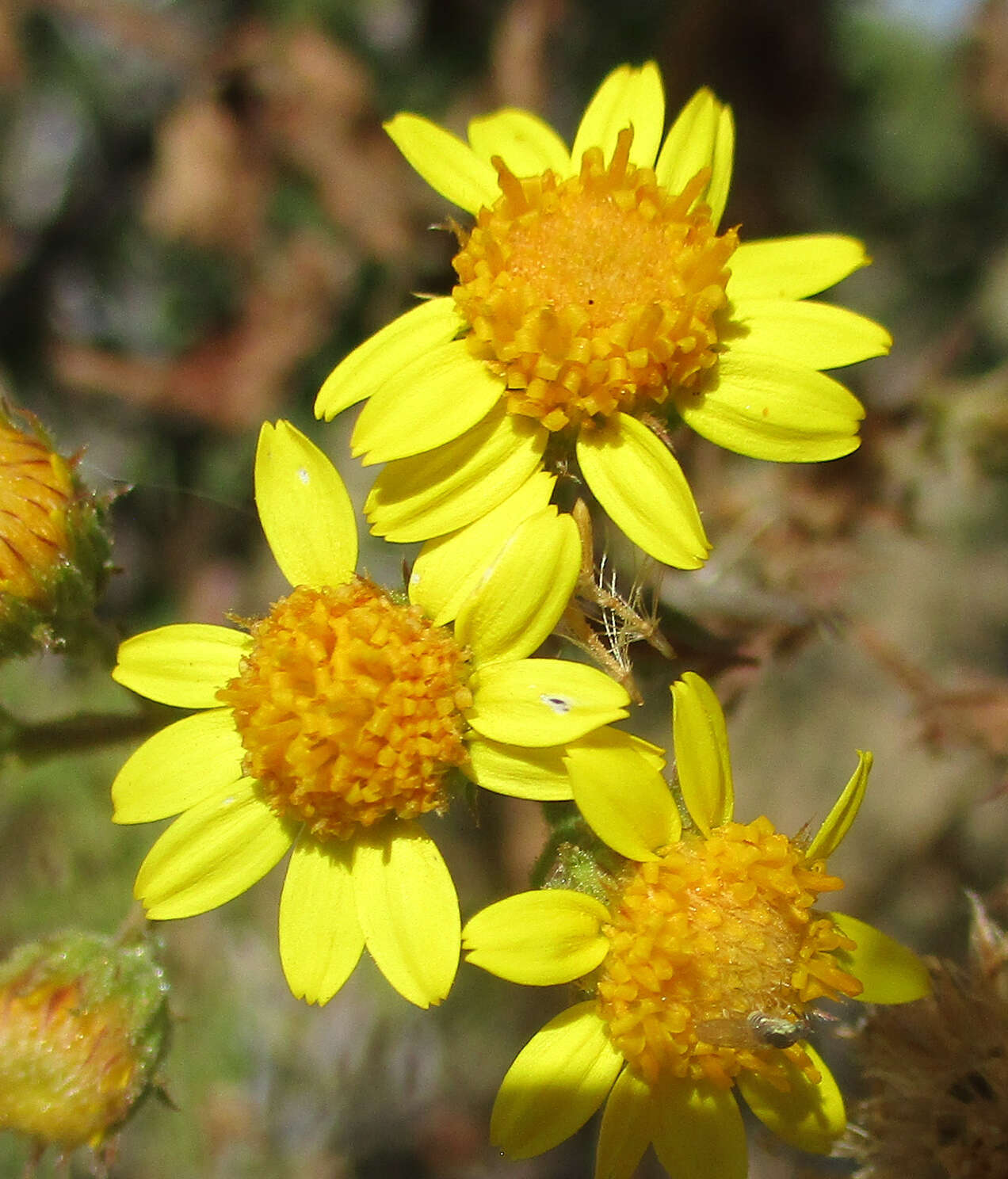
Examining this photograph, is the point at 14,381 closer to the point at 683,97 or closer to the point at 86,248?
the point at 86,248

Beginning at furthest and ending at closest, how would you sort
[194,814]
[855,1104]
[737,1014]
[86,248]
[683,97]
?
[86,248], [683,97], [855,1104], [194,814], [737,1014]

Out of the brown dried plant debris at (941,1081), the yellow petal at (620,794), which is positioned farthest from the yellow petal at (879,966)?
the yellow petal at (620,794)

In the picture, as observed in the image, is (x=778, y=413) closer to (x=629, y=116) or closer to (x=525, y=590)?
(x=525, y=590)

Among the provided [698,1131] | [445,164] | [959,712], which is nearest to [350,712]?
[698,1131]

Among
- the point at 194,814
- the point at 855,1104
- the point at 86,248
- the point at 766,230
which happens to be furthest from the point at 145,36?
the point at 855,1104

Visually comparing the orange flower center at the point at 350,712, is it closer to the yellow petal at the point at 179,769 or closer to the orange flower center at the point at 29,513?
the yellow petal at the point at 179,769

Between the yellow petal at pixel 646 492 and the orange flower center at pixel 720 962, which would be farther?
the yellow petal at pixel 646 492

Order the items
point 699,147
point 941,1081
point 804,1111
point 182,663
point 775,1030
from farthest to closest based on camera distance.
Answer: point 699,147
point 941,1081
point 182,663
point 804,1111
point 775,1030
